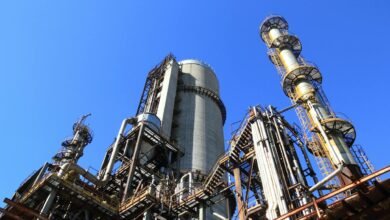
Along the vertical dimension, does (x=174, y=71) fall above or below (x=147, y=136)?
above

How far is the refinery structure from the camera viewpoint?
60.0 feet

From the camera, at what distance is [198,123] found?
45812 mm

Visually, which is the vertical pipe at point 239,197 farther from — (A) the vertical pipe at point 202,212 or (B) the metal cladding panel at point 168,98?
(B) the metal cladding panel at point 168,98

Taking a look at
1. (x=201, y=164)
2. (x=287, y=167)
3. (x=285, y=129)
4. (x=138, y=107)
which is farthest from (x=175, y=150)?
(x=287, y=167)

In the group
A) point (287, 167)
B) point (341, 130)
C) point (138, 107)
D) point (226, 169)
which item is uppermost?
point (138, 107)

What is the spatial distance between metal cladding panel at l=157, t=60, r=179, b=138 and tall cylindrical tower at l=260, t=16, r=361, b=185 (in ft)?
44.6

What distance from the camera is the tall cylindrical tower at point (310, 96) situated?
2558 centimetres

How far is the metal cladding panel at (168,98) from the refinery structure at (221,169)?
175 millimetres

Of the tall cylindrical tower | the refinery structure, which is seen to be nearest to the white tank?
the refinery structure

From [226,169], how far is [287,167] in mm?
5503

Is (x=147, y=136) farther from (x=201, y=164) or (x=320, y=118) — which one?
(x=320, y=118)

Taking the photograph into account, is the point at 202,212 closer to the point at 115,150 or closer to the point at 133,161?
the point at 133,161

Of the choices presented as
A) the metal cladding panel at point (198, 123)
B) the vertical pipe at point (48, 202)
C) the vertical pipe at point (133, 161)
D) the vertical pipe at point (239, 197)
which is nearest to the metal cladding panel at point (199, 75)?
the metal cladding panel at point (198, 123)

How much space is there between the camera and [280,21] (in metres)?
42.9
